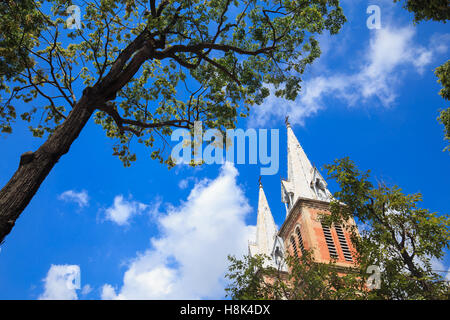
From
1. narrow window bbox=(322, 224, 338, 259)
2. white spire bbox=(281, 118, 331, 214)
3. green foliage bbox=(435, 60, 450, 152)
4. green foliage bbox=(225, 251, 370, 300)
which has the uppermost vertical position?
white spire bbox=(281, 118, 331, 214)

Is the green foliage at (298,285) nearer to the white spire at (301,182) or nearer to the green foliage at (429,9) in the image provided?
the green foliage at (429,9)

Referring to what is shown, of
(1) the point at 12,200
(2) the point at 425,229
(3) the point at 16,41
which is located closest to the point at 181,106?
(3) the point at 16,41

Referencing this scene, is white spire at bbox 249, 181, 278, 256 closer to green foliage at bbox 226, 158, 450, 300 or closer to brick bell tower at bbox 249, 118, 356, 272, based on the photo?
brick bell tower at bbox 249, 118, 356, 272

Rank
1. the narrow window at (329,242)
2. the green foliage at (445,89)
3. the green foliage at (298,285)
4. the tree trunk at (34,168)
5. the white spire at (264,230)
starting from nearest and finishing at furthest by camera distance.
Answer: the tree trunk at (34,168)
the green foliage at (298,285)
the green foliage at (445,89)
the narrow window at (329,242)
the white spire at (264,230)

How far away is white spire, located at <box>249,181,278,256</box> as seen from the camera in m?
43.4

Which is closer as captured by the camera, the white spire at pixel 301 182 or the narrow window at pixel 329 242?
the narrow window at pixel 329 242

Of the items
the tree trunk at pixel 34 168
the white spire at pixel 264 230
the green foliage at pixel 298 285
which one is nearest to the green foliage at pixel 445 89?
the green foliage at pixel 298 285

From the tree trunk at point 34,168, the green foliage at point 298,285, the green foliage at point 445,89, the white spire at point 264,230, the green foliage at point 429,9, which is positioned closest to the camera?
the tree trunk at point 34,168

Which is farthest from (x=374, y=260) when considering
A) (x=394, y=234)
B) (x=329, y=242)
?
(x=329, y=242)

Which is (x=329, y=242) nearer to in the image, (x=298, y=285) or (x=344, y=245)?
(x=344, y=245)

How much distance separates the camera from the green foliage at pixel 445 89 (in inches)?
430

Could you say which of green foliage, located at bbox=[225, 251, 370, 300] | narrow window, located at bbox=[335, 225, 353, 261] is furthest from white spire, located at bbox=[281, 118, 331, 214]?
green foliage, located at bbox=[225, 251, 370, 300]

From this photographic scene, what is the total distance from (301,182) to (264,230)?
1213cm

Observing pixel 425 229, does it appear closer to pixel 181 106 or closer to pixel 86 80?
pixel 181 106
